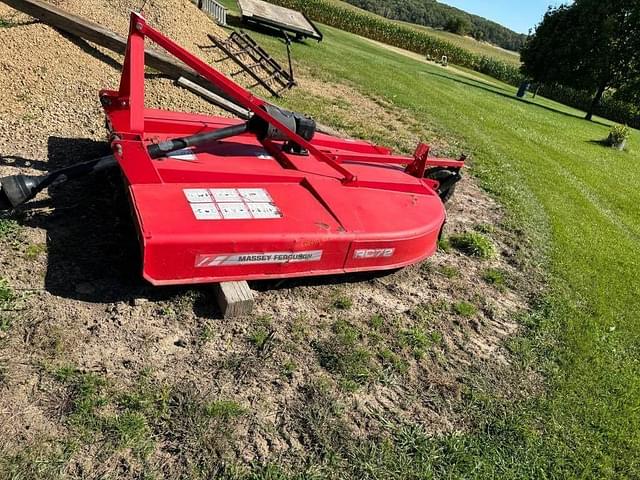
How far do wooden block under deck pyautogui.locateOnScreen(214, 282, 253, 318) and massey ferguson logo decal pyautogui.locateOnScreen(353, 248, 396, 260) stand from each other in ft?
2.65

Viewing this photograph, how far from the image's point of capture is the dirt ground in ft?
8.24

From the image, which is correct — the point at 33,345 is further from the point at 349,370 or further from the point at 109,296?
the point at 349,370

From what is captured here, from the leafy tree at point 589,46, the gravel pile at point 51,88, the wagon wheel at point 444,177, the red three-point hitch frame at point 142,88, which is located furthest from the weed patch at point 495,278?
the leafy tree at point 589,46

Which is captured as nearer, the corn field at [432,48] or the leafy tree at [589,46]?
the leafy tree at [589,46]

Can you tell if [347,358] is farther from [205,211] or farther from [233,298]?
[205,211]

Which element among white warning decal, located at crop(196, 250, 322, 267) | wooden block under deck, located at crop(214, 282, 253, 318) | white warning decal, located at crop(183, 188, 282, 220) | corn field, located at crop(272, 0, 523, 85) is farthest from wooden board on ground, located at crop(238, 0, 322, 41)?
corn field, located at crop(272, 0, 523, 85)

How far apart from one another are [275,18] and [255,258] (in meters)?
16.1

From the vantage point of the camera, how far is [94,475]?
2123 millimetres

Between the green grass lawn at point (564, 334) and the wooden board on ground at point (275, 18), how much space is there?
7.80 metres

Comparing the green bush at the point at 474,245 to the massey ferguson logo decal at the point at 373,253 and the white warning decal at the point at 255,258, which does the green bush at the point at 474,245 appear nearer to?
the massey ferguson logo decal at the point at 373,253

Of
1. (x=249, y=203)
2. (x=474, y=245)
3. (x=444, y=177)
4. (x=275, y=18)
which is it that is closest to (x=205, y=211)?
(x=249, y=203)

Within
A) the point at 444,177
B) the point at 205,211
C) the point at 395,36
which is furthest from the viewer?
the point at 395,36

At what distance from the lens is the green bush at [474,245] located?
5.01m

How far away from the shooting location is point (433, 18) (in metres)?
120
